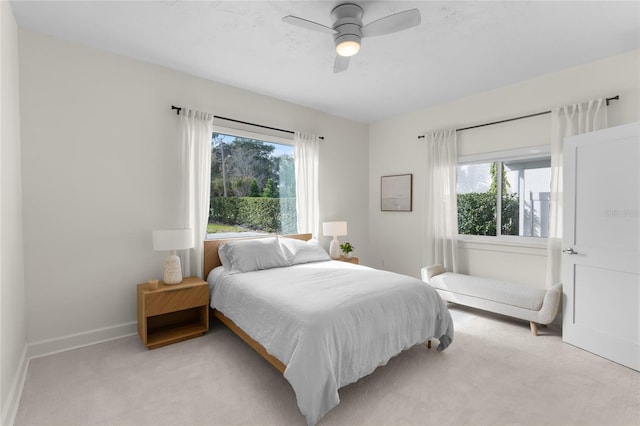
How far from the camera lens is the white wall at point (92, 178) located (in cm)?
263

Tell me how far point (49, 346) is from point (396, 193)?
15.2 feet

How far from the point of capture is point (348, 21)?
2229mm

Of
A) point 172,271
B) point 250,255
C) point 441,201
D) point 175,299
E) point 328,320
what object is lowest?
point 175,299

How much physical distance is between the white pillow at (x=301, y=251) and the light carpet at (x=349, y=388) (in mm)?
1177

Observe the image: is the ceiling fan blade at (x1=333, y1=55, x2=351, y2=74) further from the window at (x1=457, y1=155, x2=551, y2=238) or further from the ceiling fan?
the window at (x1=457, y1=155, x2=551, y2=238)

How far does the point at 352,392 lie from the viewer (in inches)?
84.5

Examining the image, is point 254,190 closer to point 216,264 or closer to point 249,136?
point 249,136

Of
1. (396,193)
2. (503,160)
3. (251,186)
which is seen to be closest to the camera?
(503,160)

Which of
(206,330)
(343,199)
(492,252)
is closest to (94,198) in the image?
(206,330)

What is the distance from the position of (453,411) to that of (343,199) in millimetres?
3502

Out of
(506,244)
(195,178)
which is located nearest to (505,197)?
(506,244)

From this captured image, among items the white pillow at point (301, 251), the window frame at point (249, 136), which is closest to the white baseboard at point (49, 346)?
the window frame at point (249, 136)

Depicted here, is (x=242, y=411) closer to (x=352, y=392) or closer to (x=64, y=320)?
(x=352, y=392)

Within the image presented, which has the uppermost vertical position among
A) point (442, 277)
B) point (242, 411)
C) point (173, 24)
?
point (173, 24)
